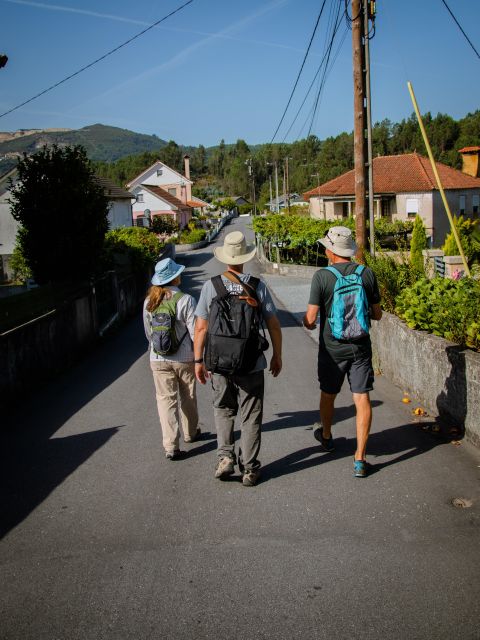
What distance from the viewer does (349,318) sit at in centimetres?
487

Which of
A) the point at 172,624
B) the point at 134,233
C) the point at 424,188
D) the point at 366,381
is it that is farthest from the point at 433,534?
the point at 424,188

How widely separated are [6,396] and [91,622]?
17.9ft

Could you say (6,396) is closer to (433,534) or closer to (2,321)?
(2,321)

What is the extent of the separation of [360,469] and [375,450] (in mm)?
743

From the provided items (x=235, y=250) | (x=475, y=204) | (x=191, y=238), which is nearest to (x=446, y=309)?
(x=235, y=250)

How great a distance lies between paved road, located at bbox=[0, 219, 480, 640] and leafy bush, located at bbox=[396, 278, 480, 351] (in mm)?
1043

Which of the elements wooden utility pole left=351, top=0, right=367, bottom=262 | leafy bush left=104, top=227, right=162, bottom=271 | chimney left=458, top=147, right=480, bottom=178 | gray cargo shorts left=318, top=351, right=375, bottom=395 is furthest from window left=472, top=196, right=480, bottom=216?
gray cargo shorts left=318, top=351, right=375, bottom=395

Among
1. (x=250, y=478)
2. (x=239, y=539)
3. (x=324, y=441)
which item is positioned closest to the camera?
(x=239, y=539)

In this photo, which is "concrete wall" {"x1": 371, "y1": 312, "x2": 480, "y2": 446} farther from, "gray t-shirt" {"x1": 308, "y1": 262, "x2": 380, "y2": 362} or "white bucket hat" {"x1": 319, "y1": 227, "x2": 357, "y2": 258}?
"white bucket hat" {"x1": 319, "y1": 227, "x2": 357, "y2": 258}

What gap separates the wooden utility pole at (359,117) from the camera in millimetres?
12188

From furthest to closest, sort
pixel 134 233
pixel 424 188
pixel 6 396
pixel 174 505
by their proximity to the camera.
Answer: pixel 424 188
pixel 134 233
pixel 6 396
pixel 174 505

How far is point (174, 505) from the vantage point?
4.57 meters

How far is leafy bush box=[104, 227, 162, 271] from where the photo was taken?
20.9 m

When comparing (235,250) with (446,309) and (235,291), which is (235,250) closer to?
(235,291)
